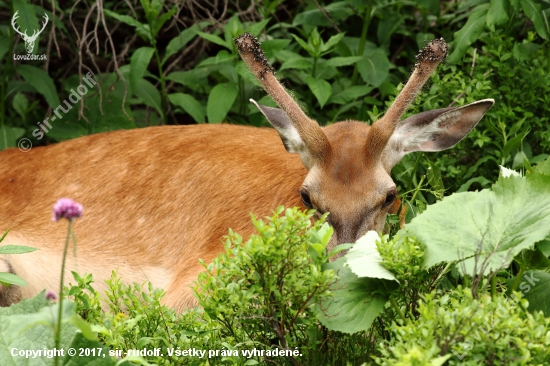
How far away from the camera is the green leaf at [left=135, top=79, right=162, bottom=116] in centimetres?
740

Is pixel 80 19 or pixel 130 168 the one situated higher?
pixel 80 19

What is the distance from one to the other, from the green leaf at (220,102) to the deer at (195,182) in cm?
40

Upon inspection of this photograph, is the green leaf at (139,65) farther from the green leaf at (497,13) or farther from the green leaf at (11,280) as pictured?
the green leaf at (11,280)

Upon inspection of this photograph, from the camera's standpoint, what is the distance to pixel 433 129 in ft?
17.7

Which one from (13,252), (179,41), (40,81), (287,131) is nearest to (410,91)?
(287,131)

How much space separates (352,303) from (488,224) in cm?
70

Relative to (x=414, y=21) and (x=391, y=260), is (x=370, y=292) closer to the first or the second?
(x=391, y=260)

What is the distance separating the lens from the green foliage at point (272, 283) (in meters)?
3.44

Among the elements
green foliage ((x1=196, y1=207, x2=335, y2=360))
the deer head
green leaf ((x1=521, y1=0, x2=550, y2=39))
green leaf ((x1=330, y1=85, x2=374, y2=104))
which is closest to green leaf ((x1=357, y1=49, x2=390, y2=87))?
green leaf ((x1=330, y1=85, x2=374, y2=104))

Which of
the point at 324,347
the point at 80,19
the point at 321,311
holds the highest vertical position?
the point at 80,19

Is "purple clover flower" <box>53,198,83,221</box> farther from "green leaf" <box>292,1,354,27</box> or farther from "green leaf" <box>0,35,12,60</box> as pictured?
"green leaf" <box>292,1,354,27</box>

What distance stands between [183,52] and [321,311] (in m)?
5.14

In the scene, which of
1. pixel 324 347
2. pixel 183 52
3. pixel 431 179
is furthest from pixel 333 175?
pixel 183 52

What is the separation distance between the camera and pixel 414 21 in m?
8.33
